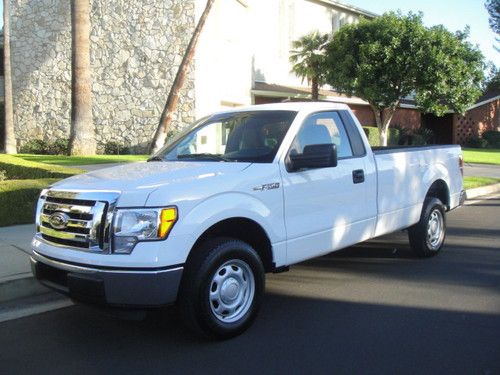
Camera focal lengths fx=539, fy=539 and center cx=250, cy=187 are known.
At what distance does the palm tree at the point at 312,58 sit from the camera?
919 inches

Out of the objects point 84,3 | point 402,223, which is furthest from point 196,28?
point 402,223

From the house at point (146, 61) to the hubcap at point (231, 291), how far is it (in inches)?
667

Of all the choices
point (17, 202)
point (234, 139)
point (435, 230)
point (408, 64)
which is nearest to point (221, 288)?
point (234, 139)

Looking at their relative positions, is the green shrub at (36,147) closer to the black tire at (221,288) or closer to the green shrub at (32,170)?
the green shrub at (32,170)

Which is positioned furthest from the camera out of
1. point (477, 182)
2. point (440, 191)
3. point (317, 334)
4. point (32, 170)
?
point (477, 182)

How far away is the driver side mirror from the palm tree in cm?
1884

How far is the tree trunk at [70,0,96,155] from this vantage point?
19109mm

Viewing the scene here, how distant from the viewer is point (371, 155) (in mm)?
5801

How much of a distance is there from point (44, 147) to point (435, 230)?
814 inches

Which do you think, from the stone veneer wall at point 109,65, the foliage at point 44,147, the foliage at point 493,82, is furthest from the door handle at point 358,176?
the foliage at point 493,82

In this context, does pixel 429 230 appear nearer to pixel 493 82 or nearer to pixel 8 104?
pixel 8 104

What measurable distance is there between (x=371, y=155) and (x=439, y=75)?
13.2m

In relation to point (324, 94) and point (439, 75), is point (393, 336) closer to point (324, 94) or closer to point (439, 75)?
point (439, 75)

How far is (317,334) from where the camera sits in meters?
4.39
